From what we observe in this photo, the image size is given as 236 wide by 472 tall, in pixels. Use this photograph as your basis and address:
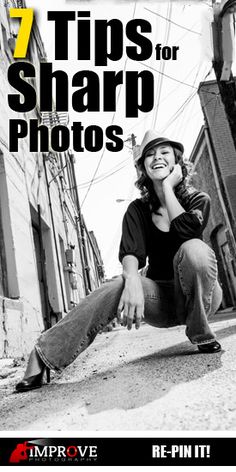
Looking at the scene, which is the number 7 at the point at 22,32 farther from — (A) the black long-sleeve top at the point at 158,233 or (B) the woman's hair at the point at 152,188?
(A) the black long-sleeve top at the point at 158,233

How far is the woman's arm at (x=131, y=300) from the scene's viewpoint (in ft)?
4.45

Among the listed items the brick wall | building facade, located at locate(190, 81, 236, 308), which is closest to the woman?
building facade, located at locate(190, 81, 236, 308)

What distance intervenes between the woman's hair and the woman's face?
5cm

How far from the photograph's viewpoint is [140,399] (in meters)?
1.15

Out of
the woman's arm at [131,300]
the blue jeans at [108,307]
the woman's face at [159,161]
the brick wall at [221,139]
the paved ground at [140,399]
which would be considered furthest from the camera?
the brick wall at [221,139]

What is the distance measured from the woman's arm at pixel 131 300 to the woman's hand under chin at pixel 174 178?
38 centimetres

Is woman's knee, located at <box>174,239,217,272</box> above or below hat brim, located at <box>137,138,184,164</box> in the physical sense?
below

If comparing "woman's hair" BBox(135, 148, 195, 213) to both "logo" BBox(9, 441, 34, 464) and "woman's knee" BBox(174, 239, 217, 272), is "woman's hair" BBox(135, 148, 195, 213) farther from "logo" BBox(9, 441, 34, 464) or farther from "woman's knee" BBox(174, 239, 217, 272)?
"logo" BBox(9, 441, 34, 464)

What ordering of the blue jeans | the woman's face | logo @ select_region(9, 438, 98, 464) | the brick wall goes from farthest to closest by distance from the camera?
the brick wall, the woman's face, the blue jeans, logo @ select_region(9, 438, 98, 464)

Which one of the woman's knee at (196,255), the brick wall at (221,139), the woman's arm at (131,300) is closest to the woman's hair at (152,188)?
the woman's knee at (196,255)

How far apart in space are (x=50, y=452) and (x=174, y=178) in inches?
43.2

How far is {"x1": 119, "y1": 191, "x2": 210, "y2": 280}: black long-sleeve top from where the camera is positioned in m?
1.50
